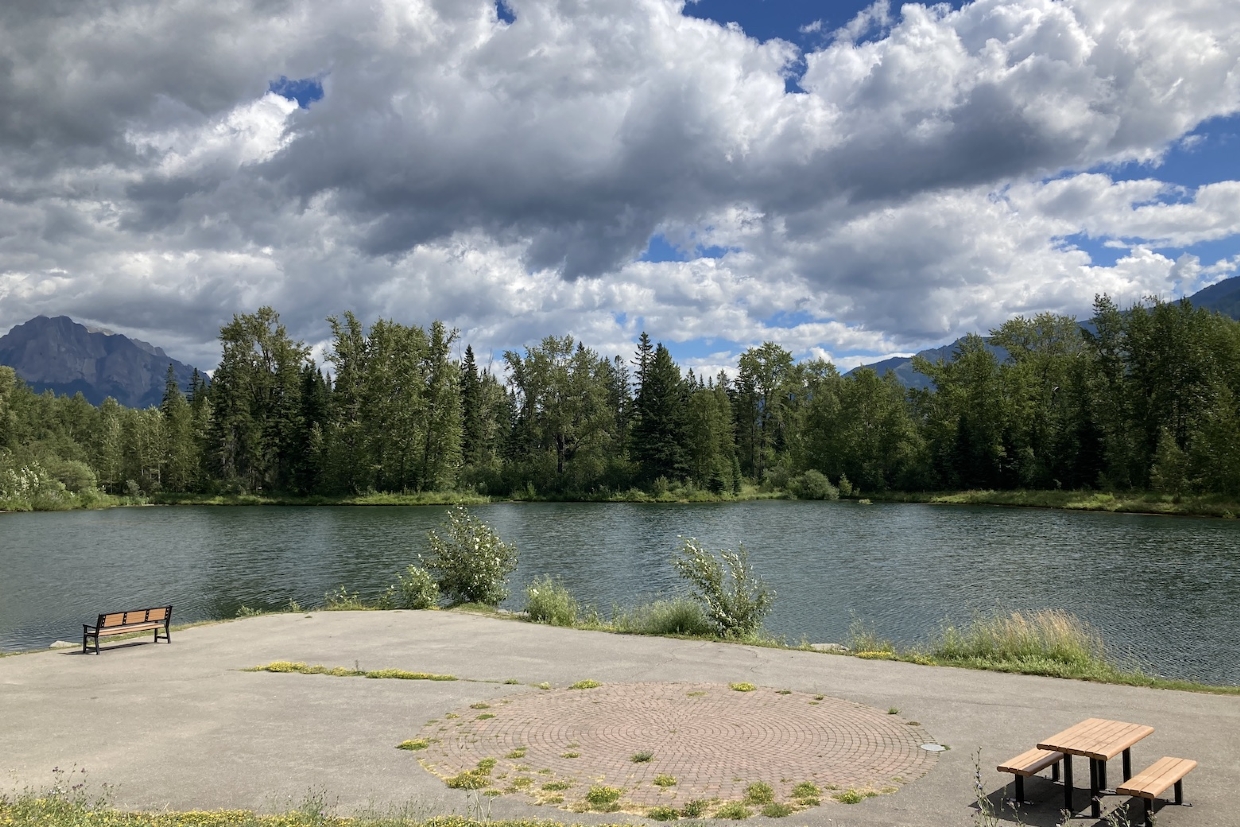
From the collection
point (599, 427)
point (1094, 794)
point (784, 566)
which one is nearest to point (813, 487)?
point (599, 427)

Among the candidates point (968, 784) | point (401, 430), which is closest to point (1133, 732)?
point (968, 784)

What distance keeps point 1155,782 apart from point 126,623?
62.3 feet

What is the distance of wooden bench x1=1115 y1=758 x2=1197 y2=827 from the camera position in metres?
6.70

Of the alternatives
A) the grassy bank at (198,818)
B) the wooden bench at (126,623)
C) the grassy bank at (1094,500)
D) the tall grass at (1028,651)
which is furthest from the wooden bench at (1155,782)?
the grassy bank at (1094,500)

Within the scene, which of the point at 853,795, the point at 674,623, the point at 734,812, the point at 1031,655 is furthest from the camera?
the point at 674,623

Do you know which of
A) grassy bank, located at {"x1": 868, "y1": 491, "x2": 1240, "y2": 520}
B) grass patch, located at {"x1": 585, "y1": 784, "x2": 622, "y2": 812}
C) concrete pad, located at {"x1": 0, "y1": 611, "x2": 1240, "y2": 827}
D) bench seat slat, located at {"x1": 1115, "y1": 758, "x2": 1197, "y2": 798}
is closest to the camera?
bench seat slat, located at {"x1": 1115, "y1": 758, "x2": 1197, "y2": 798}

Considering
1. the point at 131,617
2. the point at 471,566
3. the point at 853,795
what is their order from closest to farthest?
the point at 853,795, the point at 131,617, the point at 471,566

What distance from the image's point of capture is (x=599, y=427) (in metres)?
88.2

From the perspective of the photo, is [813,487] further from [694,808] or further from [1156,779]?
[694,808]

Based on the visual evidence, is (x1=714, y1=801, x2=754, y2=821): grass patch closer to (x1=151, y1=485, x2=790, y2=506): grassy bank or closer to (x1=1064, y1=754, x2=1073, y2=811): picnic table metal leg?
(x1=1064, y1=754, x2=1073, y2=811): picnic table metal leg

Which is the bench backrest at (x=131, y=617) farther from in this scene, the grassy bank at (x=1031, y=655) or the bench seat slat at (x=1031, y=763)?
the bench seat slat at (x=1031, y=763)

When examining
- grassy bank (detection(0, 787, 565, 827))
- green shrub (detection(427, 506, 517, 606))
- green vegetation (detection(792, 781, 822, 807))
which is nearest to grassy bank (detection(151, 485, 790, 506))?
green shrub (detection(427, 506, 517, 606))

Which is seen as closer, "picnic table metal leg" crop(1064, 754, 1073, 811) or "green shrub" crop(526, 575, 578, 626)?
"picnic table metal leg" crop(1064, 754, 1073, 811)

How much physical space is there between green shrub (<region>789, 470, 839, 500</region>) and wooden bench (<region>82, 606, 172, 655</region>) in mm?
70413
